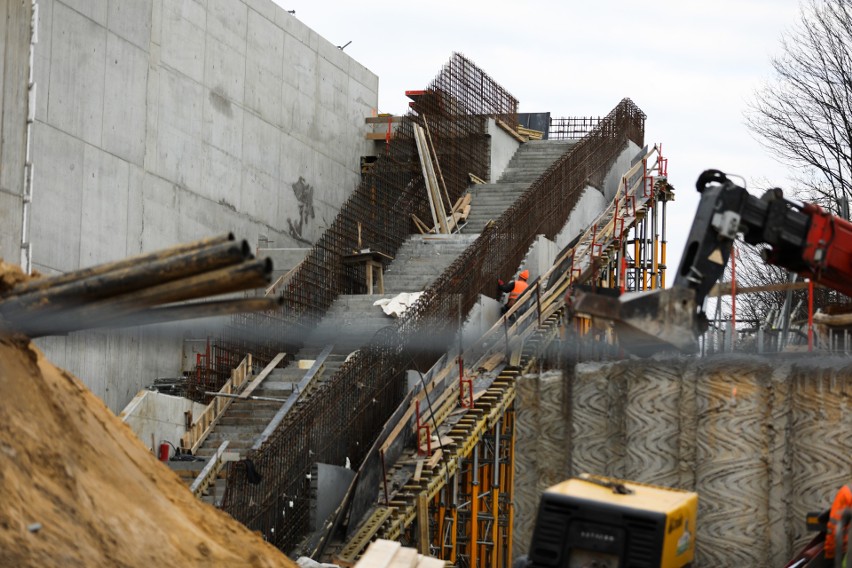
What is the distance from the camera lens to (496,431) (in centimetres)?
2512

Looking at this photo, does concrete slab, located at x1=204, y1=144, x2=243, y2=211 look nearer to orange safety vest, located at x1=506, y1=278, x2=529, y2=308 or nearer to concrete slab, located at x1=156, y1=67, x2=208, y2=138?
concrete slab, located at x1=156, y1=67, x2=208, y2=138

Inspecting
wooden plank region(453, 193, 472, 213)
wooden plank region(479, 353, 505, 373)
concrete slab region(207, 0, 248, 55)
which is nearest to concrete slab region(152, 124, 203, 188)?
concrete slab region(207, 0, 248, 55)

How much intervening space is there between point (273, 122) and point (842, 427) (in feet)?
61.7

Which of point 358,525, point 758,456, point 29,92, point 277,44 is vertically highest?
point 277,44

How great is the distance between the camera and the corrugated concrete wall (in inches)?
785

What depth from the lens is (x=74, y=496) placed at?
12578 mm

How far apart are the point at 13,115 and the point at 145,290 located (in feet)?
45.9

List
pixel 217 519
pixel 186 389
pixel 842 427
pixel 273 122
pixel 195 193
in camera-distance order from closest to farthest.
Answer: pixel 217 519
pixel 842 427
pixel 186 389
pixel 195 193
pixel 273 122

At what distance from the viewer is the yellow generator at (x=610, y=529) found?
48.3ft

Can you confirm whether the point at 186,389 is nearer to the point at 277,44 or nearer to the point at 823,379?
the point at 277,44

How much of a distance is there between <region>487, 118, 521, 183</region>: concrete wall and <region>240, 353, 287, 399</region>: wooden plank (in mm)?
11530

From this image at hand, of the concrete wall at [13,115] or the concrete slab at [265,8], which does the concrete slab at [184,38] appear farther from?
the concrete wall at [13,115]

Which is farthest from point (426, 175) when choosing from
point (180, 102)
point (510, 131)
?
point (180, 102)

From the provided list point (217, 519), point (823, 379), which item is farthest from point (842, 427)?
point (217, 519)
